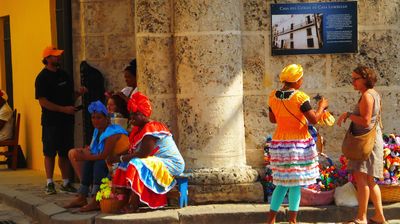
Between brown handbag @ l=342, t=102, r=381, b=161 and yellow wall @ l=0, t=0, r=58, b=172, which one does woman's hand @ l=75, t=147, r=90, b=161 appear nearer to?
brown handbag @ l=342, t=102, r=381, b=161

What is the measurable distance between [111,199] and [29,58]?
4.84 meters

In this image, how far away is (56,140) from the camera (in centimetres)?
918

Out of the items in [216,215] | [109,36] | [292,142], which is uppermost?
[109,36]

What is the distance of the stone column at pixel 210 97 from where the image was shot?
7.87 metres

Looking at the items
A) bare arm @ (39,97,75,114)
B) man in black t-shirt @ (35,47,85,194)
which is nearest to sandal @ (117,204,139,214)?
man in black t-shirt @ (35,47,85,194)

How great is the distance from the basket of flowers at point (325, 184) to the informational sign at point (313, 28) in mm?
1173

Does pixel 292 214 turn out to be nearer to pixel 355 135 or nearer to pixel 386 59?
pixel 355 135

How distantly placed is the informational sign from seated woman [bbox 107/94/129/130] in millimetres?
1730

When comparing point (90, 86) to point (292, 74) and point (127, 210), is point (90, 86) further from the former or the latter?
point (292, 74)

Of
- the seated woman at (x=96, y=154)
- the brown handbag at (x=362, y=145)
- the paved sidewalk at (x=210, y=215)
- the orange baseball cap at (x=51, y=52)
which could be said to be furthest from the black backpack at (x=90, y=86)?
the brown handbag at (x=362, y=145)

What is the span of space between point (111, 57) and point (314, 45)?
2.58 m

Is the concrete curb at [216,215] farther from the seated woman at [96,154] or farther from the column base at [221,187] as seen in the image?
the seated woman at [96,154]

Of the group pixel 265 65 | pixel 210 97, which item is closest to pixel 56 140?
pixel 210 97

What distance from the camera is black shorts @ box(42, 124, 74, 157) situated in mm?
9156
